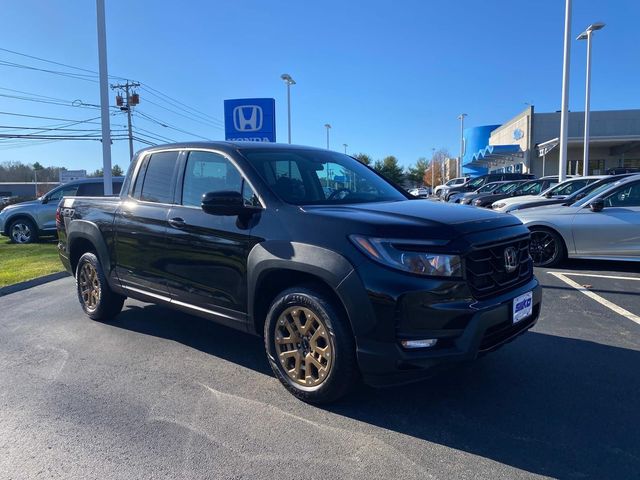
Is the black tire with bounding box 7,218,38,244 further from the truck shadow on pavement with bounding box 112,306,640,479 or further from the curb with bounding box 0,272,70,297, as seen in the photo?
the truck shadow on pavement with bounding box 112,306,640,479

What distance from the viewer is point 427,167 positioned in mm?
112312

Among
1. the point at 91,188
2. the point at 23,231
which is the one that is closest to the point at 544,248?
the point at 91,188

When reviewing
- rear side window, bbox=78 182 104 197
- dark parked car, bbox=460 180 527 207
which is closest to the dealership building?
dark parked car, bbox=460 180 527 207

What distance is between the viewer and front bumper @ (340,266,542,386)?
9.99 feet

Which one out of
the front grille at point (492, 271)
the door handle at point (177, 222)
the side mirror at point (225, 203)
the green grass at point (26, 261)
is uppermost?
the side mirror at point (225, 203)

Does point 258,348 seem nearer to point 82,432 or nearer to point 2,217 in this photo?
point 82,432

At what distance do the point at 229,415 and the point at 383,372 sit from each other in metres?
1.13

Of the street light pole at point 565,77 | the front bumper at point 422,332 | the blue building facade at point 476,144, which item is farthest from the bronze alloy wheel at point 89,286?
the blue building facade at point 476,144

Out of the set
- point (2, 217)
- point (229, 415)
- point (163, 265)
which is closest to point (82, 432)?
point (229, 415)

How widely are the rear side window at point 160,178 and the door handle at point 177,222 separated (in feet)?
0.94

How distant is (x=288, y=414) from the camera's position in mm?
3451

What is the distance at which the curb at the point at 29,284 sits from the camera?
7781 mm

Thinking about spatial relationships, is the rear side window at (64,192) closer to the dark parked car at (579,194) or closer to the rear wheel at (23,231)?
the rear wheel at (23,231)

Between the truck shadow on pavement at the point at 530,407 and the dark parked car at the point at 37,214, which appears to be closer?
the truck shadow on pavement at the point at 530,407
